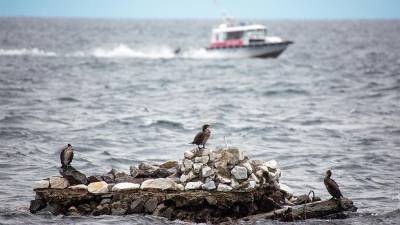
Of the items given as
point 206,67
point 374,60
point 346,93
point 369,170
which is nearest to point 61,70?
point 206,67

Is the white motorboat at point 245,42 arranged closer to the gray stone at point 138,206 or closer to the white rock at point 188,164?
the white rock at point 188,164

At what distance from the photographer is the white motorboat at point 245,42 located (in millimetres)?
76812

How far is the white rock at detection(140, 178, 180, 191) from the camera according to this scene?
2077 centimetres

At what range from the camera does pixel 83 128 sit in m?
40.1

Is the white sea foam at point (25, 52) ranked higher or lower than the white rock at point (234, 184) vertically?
higher

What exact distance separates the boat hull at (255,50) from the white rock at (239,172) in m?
57.8

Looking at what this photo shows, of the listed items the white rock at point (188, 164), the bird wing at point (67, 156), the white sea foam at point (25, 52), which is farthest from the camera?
the white sea foam at point (25, 52)

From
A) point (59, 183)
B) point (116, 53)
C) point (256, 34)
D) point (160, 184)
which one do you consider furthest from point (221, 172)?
point (116, 53)

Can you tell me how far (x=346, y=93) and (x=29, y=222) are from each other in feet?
139

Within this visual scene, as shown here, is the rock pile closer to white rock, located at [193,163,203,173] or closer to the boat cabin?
white rock, located at [193,163,203,173]

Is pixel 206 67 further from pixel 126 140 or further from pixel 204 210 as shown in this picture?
pixel 204 210

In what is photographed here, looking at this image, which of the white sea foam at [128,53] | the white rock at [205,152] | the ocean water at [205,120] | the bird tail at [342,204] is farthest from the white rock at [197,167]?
the white sea foam at [128,53]

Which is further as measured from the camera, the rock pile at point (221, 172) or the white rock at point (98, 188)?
the white rock at point (98, 188)

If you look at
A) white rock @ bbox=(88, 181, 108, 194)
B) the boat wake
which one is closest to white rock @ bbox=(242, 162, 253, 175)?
white rock @ bbox=(88, 181, 108, 194)
